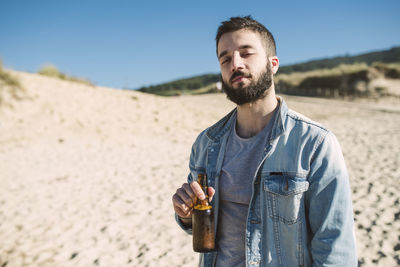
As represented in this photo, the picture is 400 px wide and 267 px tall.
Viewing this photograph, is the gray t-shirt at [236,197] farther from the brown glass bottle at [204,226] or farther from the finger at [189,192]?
the finger at [189,192]

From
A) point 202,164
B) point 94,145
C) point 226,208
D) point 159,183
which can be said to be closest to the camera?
point 226,208

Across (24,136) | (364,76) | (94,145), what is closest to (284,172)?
(94,145)

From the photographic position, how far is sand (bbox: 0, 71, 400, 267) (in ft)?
12.3

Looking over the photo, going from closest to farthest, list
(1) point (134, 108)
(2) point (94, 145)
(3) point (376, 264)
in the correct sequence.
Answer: (3) point (376, 264)
(2) point (94, 145)
(1) point (134, 108)

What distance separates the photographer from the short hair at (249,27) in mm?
1600

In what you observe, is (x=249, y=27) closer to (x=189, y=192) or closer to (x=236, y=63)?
(x=236, y=63)

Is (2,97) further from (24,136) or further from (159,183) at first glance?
(159,183)

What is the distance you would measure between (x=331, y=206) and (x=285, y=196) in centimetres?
22

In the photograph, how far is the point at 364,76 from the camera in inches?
1113

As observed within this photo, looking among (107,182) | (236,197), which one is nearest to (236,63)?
(236,197)

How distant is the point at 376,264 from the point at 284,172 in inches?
103

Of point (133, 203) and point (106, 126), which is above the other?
point (106, 126)

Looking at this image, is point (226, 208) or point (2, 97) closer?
point (226, 208)

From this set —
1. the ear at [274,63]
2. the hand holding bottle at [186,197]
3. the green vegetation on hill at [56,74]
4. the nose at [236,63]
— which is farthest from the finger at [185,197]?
the green vegetation on hill at [56,74]
